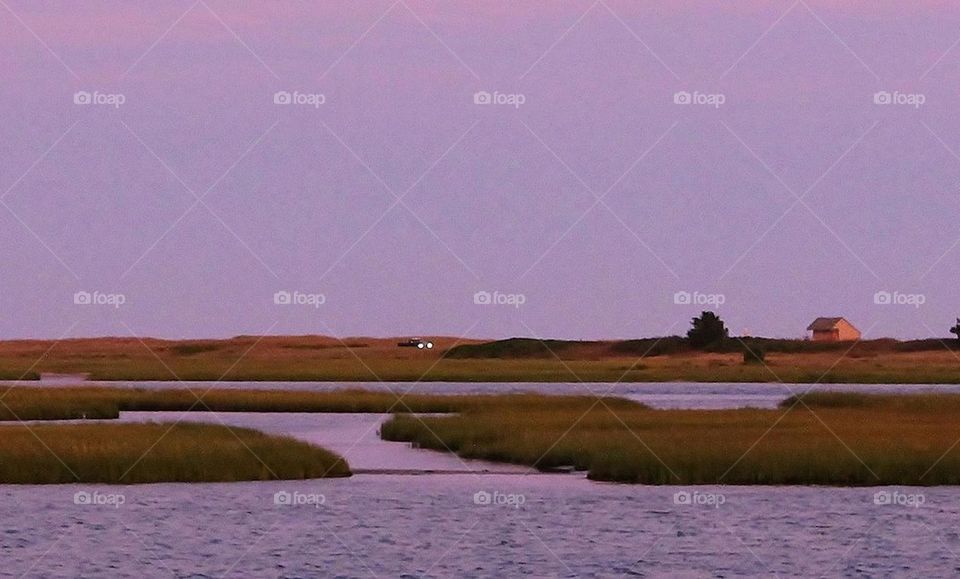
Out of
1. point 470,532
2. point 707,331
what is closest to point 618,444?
point 470,532

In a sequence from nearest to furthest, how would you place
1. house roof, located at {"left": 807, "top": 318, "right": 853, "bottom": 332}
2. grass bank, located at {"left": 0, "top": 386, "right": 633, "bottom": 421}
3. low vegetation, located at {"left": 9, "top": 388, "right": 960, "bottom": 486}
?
low vegetation, located at {"left": 9, "top": 388, "right": 960, "bottom": 486} < grass bank, located at {"left": 0, "top": 386, "right": 633, "bottom": 421} < house roof, located at {"left": 807, "top": 318, "right": 853, "bottom": 332}

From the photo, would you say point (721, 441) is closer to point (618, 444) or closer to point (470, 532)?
point (618, 444)

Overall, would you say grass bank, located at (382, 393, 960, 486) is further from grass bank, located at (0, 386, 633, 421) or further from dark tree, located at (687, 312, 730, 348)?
dark tree, located at (687, 312, 730, 348)

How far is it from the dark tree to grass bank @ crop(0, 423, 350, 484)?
118205mm

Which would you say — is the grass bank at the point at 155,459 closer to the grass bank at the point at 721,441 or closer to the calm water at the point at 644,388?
the grass bank at the point at 721,441

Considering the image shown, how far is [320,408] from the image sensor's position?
80.1 m

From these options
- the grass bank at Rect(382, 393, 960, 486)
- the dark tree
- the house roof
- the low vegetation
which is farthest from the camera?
the house roof

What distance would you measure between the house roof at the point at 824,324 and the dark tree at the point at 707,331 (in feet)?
96.6

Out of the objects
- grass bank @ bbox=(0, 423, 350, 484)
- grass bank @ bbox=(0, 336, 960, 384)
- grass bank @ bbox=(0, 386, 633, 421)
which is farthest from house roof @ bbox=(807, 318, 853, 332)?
grass bank @ bbox=(0, 423, 350, 484)

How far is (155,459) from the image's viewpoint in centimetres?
4253

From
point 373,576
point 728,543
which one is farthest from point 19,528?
point 728,543

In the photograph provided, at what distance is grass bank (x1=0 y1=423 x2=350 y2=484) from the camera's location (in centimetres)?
4169

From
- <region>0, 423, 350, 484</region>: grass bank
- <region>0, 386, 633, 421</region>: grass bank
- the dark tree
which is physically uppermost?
the dark tree

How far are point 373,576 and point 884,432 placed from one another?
2570 cm
